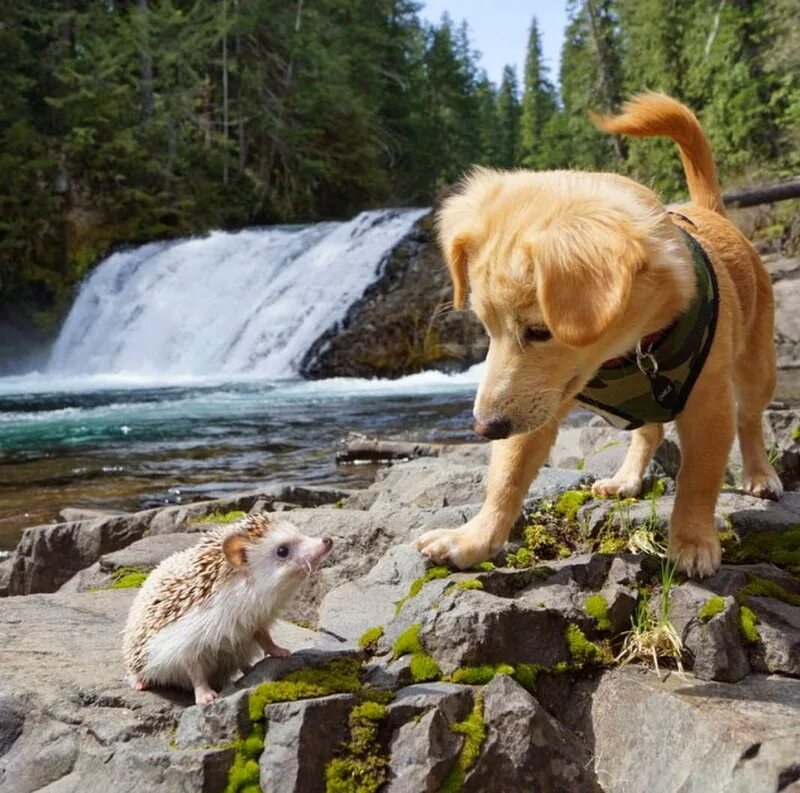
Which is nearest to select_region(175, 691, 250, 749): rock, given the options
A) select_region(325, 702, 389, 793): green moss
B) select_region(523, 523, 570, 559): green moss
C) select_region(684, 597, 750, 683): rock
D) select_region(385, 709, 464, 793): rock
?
select_region(325, 702, 389, 793): green moss

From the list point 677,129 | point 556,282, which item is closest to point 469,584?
point 556,282

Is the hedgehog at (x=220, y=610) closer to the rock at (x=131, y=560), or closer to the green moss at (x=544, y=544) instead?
the green moss at (x=544, y=544)

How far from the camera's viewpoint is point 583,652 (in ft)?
10.0

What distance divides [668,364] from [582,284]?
0.80 m

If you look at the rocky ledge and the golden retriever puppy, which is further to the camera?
the golden retriever puppy

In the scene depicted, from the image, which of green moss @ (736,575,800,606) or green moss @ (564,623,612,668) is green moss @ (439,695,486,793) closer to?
green moss @ (564,623,612,668)

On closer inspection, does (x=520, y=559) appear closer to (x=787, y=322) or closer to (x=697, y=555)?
(x=697, y=555)

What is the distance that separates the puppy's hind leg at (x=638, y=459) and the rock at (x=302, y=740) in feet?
6.99

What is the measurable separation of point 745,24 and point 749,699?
31.3 m

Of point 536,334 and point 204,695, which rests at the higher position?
point 536,334

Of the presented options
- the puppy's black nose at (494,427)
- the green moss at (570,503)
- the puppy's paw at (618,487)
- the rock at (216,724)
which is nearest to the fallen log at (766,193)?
the puppy's paw at (618,487)

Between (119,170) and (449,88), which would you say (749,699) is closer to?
(119,170)

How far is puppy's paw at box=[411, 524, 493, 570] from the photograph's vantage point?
3568mm

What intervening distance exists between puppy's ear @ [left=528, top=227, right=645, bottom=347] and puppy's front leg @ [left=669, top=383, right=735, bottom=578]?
37.6 inches
